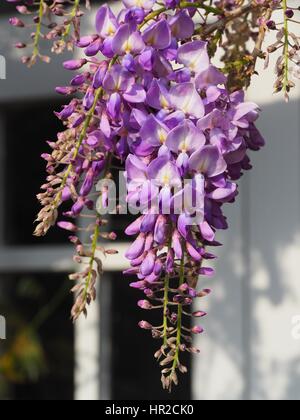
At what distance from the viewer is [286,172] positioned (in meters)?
1.31

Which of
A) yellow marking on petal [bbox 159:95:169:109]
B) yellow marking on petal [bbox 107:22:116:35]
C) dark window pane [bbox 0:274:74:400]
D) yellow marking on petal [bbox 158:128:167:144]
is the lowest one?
dark window pane [bbox 0:274:74:400]

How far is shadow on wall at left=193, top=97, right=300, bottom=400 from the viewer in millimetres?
1304

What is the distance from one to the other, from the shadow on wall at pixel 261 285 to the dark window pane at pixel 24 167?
44 centimetres

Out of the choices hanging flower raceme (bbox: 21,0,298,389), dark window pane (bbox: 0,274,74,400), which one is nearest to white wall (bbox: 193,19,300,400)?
dark window pane (bbox: 0,274,74,400)

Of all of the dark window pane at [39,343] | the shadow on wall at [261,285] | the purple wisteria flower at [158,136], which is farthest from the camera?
the dark window pane at [39,343]

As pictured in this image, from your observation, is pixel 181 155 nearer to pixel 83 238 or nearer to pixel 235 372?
pixel 235 372

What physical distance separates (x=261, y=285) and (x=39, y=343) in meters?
0.54

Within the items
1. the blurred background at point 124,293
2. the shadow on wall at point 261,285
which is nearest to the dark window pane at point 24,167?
the blurred background at point 124,293

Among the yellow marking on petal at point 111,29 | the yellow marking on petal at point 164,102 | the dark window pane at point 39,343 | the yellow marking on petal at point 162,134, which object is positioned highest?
the yellow marking on petal at point 111,29

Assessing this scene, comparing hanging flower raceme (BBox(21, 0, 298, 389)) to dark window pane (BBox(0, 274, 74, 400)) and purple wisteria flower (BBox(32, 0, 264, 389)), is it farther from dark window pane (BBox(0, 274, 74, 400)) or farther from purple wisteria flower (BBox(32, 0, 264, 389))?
dark window pane (BBox(0, 274, 74, 400))

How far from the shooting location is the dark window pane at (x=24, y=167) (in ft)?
5.37

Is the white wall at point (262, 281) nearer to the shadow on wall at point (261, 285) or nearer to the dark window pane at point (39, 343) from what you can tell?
the shadow on wall at point (261, 285)

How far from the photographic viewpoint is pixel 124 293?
151 cm
